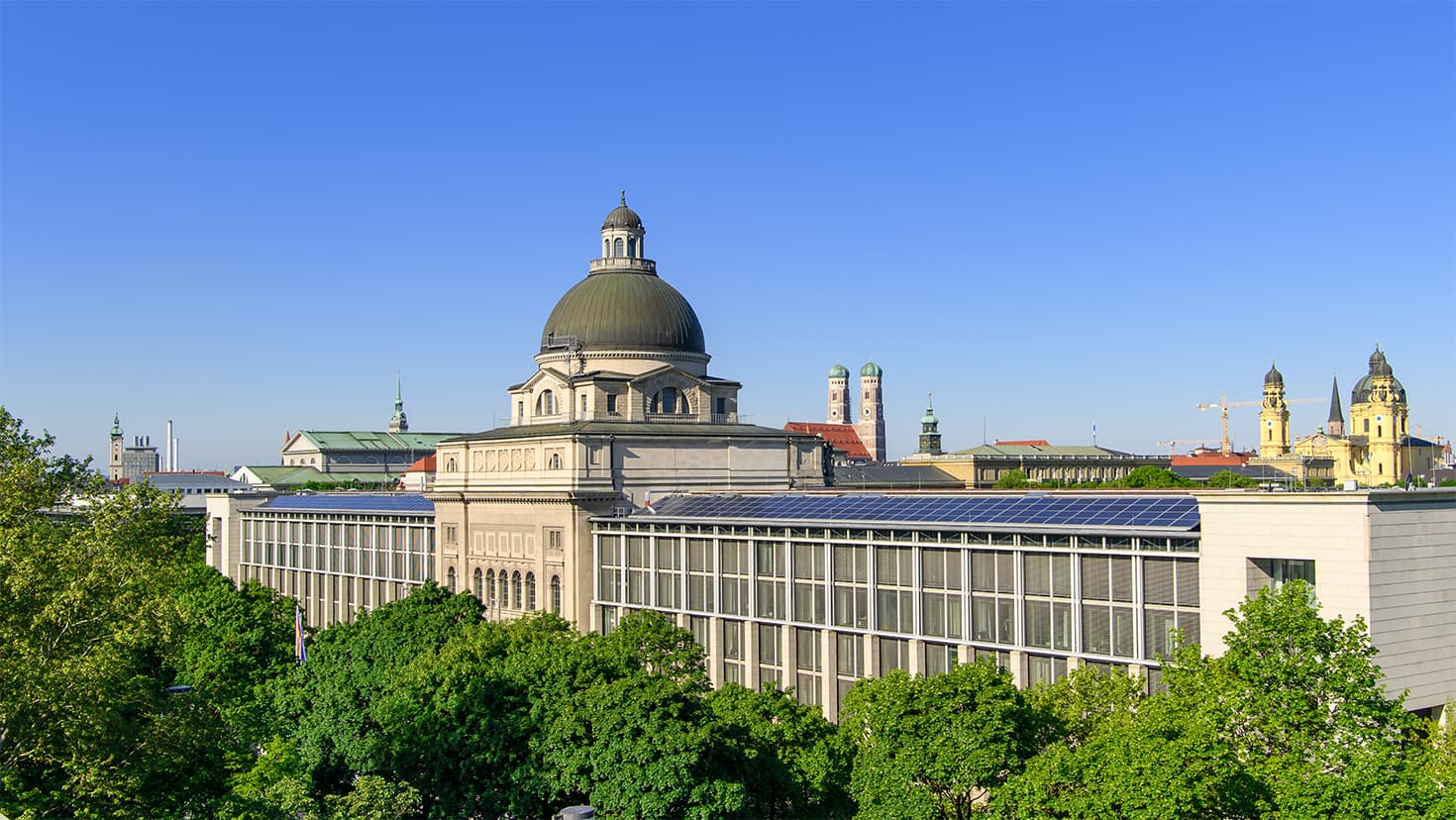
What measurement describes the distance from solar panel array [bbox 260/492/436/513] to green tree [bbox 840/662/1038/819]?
7835cm

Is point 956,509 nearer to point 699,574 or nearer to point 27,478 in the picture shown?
point 699,574

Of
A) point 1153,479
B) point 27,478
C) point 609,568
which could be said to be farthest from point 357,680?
point 1153,479

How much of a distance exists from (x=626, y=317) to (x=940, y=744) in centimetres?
7094

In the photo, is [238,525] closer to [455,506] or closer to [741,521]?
[455,506]

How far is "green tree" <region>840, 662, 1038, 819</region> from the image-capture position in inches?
2045

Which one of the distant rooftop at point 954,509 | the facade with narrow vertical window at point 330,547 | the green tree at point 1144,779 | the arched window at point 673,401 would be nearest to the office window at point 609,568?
the distant rooftop at point 954,509

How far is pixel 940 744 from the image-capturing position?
173 feet

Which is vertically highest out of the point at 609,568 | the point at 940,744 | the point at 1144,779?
the point at 609,568

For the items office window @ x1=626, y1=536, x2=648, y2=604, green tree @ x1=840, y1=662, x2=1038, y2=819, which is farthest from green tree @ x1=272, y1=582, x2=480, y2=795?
green tree @ x1=840, y1=662, x2=1038, y2=819

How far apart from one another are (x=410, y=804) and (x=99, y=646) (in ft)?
48.1

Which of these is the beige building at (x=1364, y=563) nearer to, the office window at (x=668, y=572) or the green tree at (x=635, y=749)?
the green tree at (x=635, y=749)

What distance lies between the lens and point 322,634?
91.1 meters

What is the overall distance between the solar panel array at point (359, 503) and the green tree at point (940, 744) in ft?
257

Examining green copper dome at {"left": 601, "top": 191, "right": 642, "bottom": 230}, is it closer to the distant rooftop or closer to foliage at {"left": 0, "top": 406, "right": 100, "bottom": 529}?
the distant rooftop
